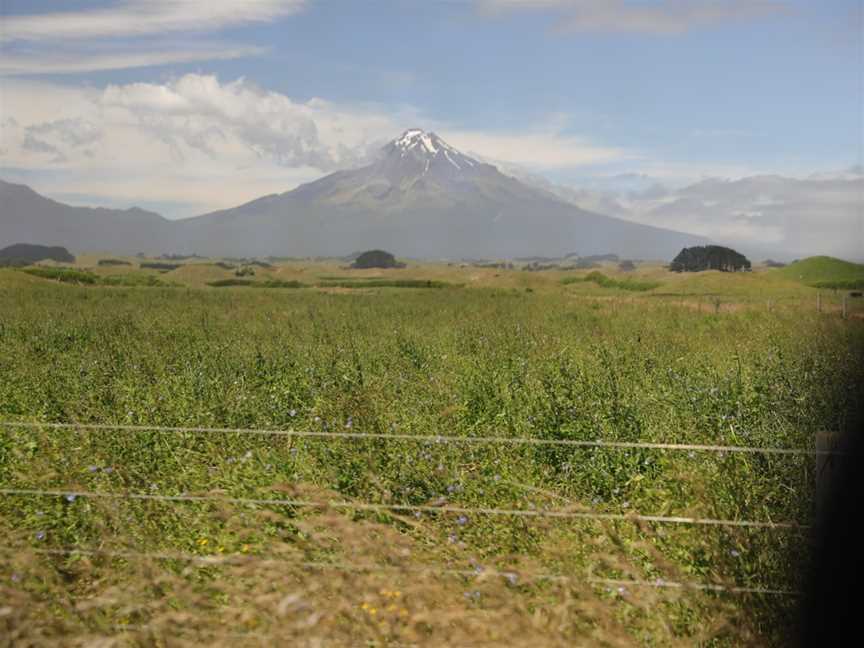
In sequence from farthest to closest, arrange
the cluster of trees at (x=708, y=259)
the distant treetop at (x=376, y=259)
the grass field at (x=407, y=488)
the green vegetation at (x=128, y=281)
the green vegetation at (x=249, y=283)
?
the distant treetop at (x=376, y=259) → the cluster of trees at (x=708, y=259) → the green vegetation at (x=249, y=283) → the green vegetation at (x=128, y=281) → the grass field at (x=407, y=488)

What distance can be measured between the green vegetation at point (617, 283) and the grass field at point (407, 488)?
54633mm

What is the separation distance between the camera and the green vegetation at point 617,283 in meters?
70.1

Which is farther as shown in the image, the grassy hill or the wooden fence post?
the grassy hill

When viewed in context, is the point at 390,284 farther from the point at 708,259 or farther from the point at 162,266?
the point at 708,259

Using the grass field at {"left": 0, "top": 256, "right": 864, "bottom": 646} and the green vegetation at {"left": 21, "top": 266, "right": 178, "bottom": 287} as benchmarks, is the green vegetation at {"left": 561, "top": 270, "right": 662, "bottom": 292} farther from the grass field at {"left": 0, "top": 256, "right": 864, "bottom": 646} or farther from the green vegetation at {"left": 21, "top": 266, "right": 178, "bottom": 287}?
the grass field at {"left": 0, "top": 256, "right": 864, "bottom": 646}

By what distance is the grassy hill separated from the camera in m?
71.8

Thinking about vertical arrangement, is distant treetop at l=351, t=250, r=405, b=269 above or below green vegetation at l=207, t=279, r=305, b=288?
above

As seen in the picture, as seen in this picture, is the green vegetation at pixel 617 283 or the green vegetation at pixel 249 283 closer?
the green vegetation at pixel 249 283

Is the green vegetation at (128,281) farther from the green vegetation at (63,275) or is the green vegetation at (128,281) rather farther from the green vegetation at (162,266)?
the green vegetation at (162,266)

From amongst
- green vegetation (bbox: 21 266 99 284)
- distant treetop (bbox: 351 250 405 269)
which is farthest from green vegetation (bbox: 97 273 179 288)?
distant treetop (bbox: 351 250 405 269)

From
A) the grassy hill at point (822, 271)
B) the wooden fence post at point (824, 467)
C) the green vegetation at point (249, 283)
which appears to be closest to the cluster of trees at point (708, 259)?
the grassy hill at point (822, 271)

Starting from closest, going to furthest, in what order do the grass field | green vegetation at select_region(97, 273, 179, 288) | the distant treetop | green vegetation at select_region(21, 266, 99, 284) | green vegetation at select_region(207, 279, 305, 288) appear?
the grass field, green vegetation at select_region(21, 266, 99, 284), green vegetation at select_region(97, 273, 179, 288), green vegetation at select_region(207, 279, 305, 288), the distant treetop

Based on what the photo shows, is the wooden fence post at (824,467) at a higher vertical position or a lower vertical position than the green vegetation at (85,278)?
higher

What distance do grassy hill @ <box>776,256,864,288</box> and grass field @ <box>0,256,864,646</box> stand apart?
61.3 metres
